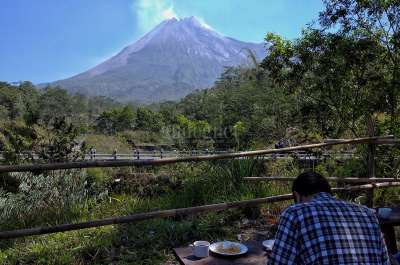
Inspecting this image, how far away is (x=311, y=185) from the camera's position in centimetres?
175

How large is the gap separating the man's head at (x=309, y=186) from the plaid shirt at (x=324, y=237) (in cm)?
10

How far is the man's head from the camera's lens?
1.75 m

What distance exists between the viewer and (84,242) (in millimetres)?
3660

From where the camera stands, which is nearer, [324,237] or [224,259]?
[324,237]

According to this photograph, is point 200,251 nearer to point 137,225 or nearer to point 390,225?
point 390,225

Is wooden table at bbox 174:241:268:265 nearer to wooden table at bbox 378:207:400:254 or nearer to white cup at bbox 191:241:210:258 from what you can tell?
white cup at bbox 191:241:210:258

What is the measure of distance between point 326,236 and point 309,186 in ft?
0.82

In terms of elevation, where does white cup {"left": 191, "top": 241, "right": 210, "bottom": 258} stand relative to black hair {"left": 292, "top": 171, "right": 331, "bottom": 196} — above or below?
below

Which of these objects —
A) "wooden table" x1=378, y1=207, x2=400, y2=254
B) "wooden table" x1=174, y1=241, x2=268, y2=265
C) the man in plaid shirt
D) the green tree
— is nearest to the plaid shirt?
the man in plaid shirt

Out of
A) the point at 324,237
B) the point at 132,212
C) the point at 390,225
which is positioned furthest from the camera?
the point at 132,212

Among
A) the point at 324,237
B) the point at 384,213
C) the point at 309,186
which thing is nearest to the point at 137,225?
the point at 384,213

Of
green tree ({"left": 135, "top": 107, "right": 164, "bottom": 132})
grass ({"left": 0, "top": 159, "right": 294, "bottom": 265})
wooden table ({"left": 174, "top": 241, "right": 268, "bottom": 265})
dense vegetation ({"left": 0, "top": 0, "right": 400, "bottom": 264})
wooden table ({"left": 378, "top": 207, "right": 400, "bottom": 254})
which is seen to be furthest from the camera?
green tree ({"left": 135, "top": 107, "right": 164, "bottom": 132})

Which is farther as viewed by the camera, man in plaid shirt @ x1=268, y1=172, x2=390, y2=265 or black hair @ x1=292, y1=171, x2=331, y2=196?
black hair @ x1=292, y1=171, x2=331, y2=196

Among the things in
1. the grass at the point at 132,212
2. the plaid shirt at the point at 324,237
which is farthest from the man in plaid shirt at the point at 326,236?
the grass at the point at 132,212
